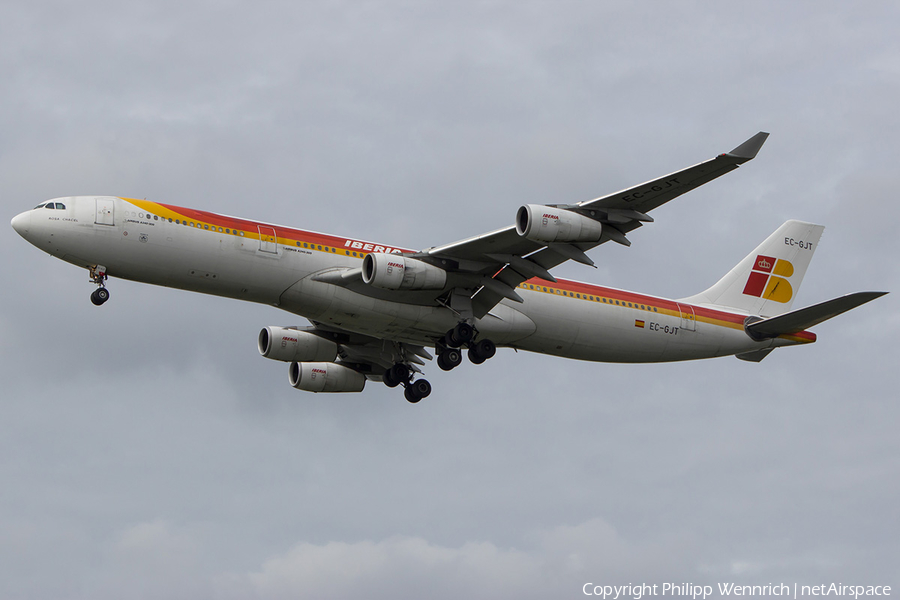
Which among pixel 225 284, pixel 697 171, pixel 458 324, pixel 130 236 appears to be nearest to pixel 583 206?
pixel 697 171

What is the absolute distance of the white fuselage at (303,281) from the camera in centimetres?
3531

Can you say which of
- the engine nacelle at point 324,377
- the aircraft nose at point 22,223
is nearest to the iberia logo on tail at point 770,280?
the engine nacelle at point 324,377

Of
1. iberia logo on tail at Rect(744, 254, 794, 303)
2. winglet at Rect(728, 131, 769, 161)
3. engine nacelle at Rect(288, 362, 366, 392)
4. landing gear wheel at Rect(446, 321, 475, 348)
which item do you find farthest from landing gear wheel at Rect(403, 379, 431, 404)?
winglet at Rect(728, 131, 769, 161)

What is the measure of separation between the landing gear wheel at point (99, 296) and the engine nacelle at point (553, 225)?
14.4 m

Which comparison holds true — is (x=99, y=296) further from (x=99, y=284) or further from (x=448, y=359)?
(x=448, y=359)

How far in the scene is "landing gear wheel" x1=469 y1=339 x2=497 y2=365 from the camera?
39.2 m

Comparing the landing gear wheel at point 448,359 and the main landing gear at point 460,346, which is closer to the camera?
the main landing gear at point 460,346

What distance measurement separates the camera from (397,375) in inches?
1747

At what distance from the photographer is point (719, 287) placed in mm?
46656

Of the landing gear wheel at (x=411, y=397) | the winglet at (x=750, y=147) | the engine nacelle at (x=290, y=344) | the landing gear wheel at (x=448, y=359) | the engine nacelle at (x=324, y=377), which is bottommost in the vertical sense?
the landing gear wheel at (x=411, y=397)

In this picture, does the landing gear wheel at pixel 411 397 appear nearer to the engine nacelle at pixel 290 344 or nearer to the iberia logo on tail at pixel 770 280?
the engine nacelle at pixel 290 344

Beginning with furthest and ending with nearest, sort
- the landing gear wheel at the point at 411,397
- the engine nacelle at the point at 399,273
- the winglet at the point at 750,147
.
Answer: the landing gear wheel at the point at 411,397 → the engine nacelle at the point at 399,273 → the winglet at the point at 750,147

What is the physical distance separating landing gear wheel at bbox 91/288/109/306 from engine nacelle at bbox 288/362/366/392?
11979 mm

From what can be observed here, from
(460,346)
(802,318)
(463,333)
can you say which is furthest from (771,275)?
(463,333)
